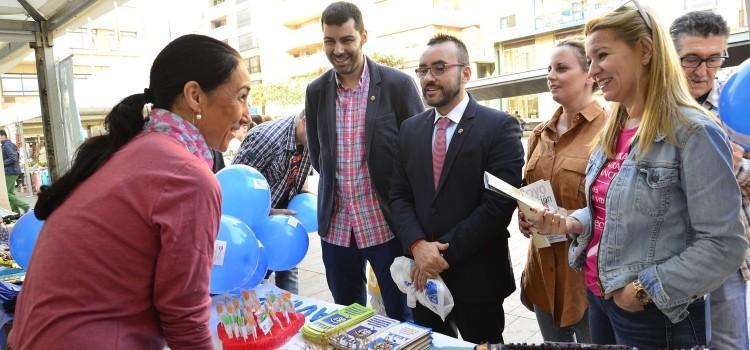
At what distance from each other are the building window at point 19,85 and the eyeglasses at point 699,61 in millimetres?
31506

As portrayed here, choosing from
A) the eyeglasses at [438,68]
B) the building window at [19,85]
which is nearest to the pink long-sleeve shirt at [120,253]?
the eyeglasses at [438,68]

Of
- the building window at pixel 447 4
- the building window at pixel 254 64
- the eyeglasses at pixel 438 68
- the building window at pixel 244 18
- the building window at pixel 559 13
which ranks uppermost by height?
the building window at pixel 244 18

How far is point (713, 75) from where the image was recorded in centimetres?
185

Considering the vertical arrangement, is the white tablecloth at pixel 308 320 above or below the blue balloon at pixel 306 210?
below

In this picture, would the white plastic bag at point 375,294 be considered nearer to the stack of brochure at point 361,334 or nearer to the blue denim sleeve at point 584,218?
the stack of brochure at point 361,334

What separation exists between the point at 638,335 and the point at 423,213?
100 centimetres

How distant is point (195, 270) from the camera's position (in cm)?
114

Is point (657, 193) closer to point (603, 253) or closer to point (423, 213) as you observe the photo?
point (603, 253)

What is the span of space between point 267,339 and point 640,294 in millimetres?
1198

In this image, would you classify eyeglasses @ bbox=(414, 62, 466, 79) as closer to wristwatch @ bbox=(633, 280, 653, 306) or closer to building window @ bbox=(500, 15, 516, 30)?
wristwatch @ bbox=(633, 280, 653, 306)

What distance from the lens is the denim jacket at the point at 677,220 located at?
126 centimetres

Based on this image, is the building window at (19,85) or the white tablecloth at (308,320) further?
the building window at (19,85)

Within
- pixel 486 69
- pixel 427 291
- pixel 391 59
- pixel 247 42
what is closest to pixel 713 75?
pixel 427 291

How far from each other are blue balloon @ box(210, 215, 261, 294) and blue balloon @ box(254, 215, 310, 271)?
47 centimetres
